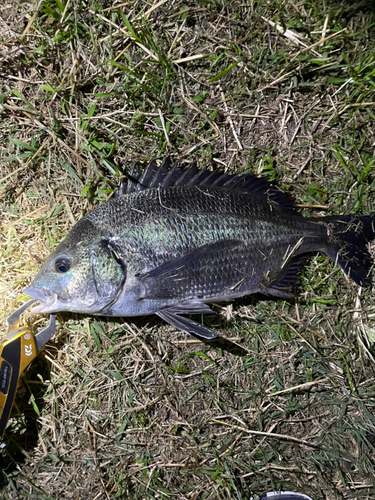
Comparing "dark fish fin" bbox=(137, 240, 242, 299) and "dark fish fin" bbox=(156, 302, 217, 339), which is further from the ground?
"dark fish fin" bbox=(137, 240, 242, 299)

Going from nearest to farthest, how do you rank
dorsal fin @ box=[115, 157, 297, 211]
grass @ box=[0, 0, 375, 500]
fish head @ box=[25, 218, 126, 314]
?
fish head @ box=[25, 218, 126, 314] → dorsal fin @ box=[115, 157, 297, 211] → grass @ box=[0, 0, 375, 500]

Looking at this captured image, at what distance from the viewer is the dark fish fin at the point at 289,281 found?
2.53 meters

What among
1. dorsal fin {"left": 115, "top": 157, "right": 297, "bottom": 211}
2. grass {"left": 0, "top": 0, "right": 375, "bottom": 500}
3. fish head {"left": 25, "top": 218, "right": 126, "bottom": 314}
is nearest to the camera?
fish head {"left": 25, "top": 218, "right": 126, "bottom": 314}

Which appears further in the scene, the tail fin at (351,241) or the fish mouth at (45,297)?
the tail fin at (351,241)

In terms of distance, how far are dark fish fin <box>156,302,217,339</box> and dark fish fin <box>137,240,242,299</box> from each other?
95mm

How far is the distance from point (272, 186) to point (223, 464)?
87.0 inches

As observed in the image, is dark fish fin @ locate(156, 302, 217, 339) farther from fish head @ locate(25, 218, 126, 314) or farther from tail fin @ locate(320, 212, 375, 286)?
tail fin @ locate(320, 212, 375, 286)

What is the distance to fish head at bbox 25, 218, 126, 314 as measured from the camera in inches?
87.6

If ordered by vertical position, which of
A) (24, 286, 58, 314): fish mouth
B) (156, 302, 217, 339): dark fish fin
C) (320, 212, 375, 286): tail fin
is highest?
(24, 286, 58, 314): fish mouth

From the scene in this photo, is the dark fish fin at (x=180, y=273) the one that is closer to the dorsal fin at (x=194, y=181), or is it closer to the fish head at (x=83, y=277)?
the fish head at (x=83, y=277)

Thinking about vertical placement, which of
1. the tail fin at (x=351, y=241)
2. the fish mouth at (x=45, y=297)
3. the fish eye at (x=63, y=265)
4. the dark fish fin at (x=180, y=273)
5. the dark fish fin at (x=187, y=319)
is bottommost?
the tail fin at (x=351, y=241)

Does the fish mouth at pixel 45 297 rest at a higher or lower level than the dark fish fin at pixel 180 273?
higher

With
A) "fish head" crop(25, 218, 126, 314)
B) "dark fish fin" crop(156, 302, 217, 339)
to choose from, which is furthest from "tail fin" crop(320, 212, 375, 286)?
"fish head" crop(25, 218, 126, 314)

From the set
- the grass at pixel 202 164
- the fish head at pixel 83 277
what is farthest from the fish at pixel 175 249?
the grass at pixel 202 164
